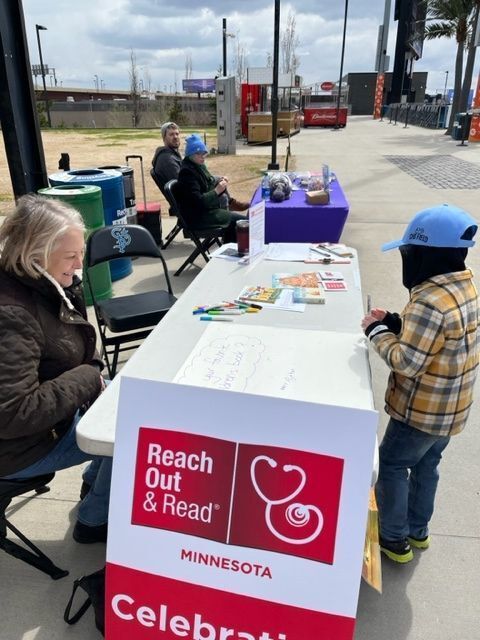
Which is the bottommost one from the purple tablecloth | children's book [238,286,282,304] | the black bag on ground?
the black bag on ground

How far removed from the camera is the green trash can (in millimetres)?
4035

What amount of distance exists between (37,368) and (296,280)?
140 cm

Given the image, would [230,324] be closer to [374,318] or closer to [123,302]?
[374,318]

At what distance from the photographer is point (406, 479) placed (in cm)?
184

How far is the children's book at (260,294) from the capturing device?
90.4 inches

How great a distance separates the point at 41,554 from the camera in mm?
1890

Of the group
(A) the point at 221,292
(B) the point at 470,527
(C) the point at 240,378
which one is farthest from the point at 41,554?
(B) the point at 470,527

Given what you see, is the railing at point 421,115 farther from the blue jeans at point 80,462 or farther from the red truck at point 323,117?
the blue jeans at point 80,462

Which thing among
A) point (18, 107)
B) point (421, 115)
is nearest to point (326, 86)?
point (421, 115)

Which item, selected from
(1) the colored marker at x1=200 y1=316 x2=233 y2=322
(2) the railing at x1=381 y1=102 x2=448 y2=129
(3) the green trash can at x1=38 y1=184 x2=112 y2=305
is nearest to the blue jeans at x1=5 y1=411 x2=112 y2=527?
(1) the colored marker at x1=200 y1=316 x2=233 y2=322

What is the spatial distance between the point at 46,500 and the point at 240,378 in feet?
4.30

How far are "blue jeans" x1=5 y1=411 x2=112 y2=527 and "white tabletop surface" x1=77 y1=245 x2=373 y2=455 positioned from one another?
0.87 ft

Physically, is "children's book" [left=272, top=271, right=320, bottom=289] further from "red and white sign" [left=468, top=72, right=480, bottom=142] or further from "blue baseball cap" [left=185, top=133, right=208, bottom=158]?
"red and white sign" [left=468, top=72, right=480, bottom=142]

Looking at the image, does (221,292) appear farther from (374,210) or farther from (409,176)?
(409,176)
